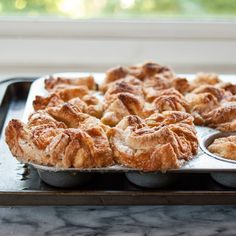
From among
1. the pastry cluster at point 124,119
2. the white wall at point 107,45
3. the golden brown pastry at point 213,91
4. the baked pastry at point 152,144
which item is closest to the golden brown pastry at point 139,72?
the pastry cluster at point 124,119

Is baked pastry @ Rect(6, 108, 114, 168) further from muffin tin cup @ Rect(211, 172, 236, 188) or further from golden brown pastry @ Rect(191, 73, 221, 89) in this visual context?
golden brown pastry @ Rect(191, 73, 221, 89)

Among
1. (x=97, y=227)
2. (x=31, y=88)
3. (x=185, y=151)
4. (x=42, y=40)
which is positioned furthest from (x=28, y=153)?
(x=42, y=40)

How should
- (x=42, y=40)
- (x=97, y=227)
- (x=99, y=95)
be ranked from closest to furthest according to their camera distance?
1. (x=97, y=227)
2. (x=99, y=95)
3. (x=42, y=40)

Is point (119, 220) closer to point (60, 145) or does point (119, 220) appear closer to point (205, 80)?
point (60, 145)

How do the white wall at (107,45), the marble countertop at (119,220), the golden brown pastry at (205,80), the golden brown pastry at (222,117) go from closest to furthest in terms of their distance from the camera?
the marble countertop at (119,220) → the golden brown pastry at (222,117) → the golden brown pastry at (205,80) → the white wall at (107,45)

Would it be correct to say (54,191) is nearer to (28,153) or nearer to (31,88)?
A: (28,153)

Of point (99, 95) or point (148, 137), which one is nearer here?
point (148, 137)

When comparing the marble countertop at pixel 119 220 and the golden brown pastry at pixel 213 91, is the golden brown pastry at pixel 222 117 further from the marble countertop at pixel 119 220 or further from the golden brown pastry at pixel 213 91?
the marble countertop at pixel 119 220
